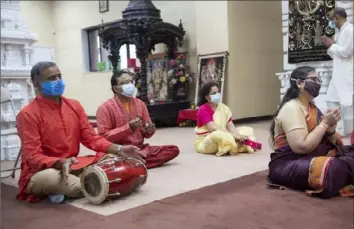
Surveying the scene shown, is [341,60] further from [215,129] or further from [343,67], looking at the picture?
[215,129]

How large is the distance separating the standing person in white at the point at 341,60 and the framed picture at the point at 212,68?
2.44 meters

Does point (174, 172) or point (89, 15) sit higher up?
point (89, 15)

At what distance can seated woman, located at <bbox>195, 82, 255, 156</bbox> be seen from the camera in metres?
4.42

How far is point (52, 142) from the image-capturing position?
114 inches

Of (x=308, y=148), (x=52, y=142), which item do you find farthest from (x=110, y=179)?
(x=308, y=148)

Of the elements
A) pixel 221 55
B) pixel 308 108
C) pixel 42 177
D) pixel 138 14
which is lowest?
pixel 42 177

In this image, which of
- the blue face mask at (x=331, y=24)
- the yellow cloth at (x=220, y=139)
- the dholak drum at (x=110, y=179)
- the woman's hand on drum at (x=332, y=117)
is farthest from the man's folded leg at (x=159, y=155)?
the blue face mask at (x=331, y=24)

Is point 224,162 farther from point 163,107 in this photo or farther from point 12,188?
point 163,107

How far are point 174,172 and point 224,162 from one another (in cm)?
60

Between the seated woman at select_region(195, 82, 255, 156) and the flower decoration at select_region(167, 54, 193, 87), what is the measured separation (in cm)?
306

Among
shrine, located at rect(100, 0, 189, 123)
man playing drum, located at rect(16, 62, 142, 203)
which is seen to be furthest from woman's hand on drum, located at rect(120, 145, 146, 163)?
shrine, located at rect(100, 0, 189, 123)

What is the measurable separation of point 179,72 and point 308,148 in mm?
5212

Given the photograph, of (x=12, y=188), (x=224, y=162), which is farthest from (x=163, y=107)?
(x=12, y=188)

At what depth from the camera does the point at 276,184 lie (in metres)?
2.95
